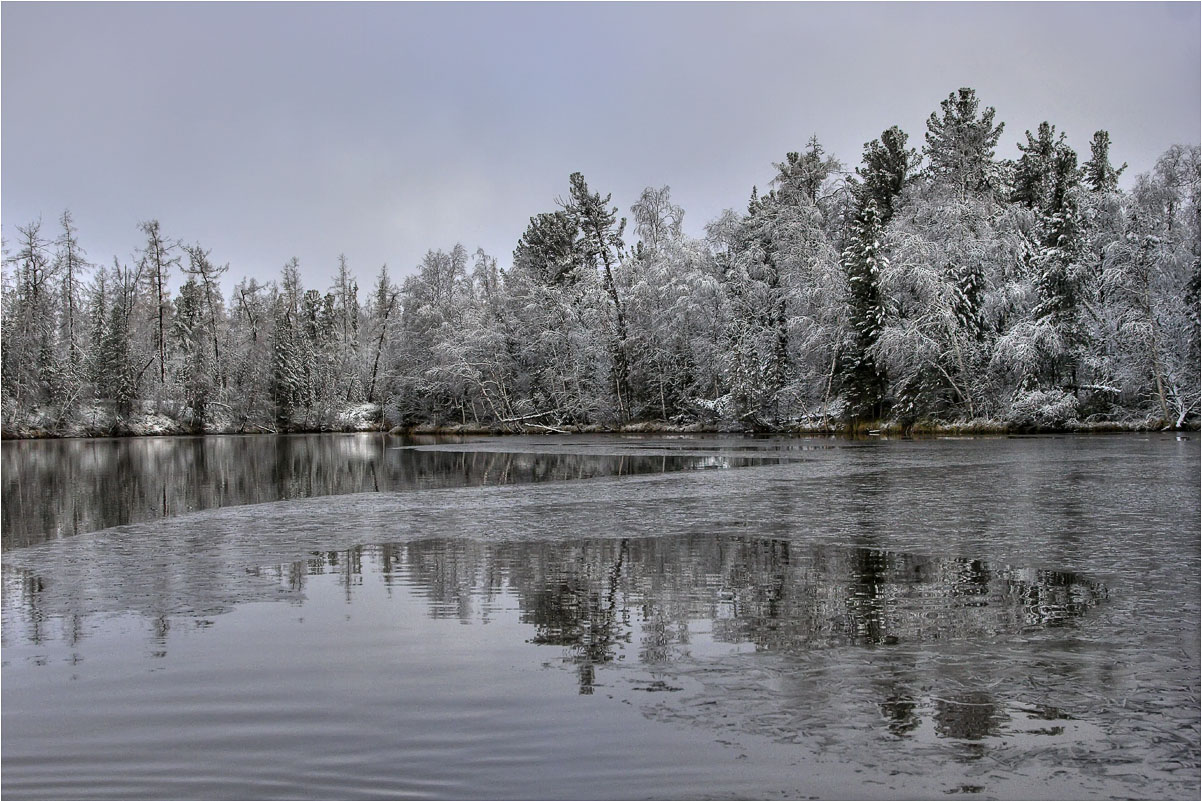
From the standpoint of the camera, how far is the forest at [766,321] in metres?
45.1

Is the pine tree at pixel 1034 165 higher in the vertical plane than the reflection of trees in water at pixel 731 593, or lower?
higher

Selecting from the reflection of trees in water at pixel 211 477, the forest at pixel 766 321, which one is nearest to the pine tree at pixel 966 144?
the forest at pixel 766 321

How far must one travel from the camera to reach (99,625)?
7805 millimetres

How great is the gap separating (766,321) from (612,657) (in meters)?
52.0

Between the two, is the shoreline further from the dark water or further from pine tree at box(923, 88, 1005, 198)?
the dark water

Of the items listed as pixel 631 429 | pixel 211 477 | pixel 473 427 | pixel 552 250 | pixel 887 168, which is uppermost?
pixel 887 168

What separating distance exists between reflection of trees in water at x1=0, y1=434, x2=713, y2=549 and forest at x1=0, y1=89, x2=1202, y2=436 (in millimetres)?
22830

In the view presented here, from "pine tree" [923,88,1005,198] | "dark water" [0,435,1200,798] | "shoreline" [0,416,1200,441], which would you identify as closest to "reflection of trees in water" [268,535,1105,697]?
"dark water" [0,435,1200,798]

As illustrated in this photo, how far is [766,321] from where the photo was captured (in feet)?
187

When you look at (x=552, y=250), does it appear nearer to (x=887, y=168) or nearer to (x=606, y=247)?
(x=606, y=247)

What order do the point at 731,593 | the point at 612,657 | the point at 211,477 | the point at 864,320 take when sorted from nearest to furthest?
the point at 612,657 → the point at 731,593 → the point at 211,477 → the point at 864,320

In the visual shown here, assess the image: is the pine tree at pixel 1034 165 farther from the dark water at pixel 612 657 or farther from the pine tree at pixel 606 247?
the dark water at pixel 612 657

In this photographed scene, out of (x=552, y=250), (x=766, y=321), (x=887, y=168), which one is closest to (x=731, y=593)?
(x=766, y=321)

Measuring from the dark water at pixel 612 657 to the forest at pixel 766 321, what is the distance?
115ft
